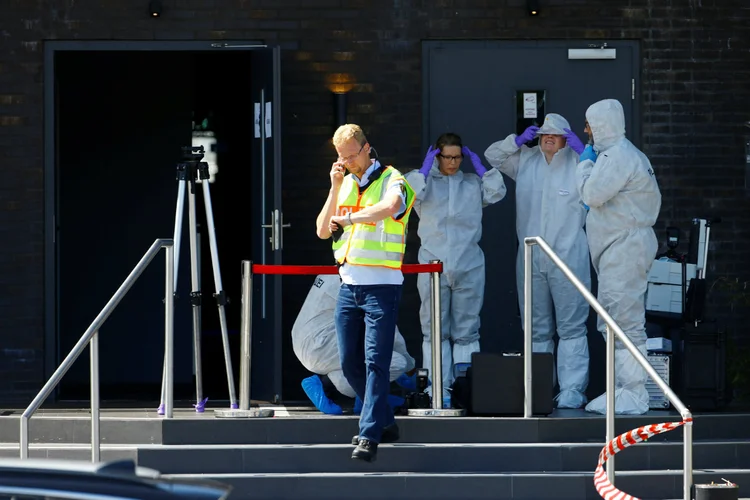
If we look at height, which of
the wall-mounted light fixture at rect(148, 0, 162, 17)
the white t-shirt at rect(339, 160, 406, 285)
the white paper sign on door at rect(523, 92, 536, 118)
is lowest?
the white t-shirt at rect(339, 160, 406, 285)

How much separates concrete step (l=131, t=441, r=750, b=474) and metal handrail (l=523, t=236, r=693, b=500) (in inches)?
14.7

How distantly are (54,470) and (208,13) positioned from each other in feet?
24.4

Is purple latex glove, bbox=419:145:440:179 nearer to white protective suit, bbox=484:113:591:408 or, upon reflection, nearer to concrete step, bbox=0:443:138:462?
white protective suit, bbox=484:113:591:408

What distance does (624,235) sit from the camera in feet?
29.6

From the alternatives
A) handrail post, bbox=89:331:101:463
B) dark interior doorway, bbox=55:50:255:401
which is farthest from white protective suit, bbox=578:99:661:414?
dark interior doorway, bbox=55:50:255:401

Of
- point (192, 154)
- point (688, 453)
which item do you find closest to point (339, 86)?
point (192, 154)

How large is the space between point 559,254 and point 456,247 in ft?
2.32

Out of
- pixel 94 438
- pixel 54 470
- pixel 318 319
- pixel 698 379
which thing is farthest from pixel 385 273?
pixel 54 470

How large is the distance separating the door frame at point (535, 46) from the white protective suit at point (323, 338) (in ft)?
6.51

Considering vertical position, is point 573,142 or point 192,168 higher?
point 573,142

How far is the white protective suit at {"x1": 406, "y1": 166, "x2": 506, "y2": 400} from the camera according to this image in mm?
9406

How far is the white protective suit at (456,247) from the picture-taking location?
30.9ft

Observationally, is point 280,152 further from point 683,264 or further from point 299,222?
point 683,264

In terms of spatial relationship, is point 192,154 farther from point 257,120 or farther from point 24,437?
point 24,437
